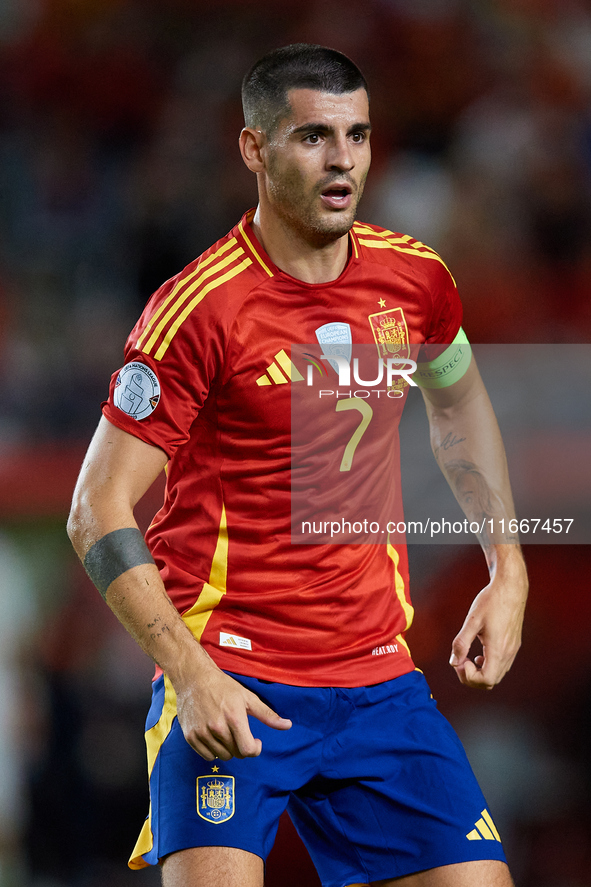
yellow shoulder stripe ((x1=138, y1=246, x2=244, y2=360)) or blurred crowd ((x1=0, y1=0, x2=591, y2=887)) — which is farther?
blurred crowd ((x1=0, y1=0, x2=591, y2=887))

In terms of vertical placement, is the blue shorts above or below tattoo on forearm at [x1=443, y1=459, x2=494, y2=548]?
below

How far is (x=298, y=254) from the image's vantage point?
6.31ft

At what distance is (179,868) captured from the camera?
163 centimetres

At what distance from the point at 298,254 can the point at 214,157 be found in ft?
7.67

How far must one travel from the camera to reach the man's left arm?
1859 mm

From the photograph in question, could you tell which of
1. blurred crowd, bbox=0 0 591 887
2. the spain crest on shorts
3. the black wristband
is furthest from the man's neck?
blurred crowd, bbox=0 0 591 887

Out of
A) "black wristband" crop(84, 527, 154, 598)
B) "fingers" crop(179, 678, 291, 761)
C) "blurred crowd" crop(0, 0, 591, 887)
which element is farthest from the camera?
"blurred crowd" crop(0, 0, 591, 887)

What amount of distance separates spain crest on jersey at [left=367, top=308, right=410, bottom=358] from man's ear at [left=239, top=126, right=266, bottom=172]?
38 centimetres

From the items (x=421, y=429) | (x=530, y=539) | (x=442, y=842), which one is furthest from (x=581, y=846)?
(x=442, y=842)

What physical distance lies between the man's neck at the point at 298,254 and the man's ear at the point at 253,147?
0.12m

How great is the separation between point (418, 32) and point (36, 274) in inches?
75.0

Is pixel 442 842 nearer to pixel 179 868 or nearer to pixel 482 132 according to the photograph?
pixel 179 868

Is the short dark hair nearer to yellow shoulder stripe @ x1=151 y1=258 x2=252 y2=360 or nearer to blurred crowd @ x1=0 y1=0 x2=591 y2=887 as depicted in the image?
yellow shoulder stripe @ x1=151 y1=258 x2=252 y2=360

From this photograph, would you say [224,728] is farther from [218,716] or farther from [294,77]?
[294,77]
